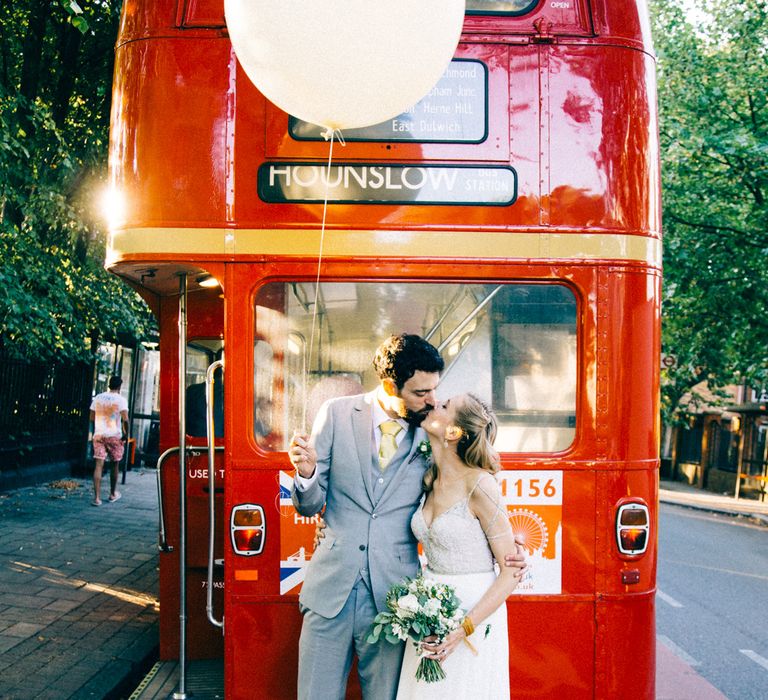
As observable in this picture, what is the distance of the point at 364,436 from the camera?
3172 millimetres

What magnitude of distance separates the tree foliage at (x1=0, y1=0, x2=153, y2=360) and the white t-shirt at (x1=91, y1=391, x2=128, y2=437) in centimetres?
100

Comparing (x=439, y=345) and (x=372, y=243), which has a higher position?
(x=372, y=243)

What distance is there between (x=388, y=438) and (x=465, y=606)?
73 cm

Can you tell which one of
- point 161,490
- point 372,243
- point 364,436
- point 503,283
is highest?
point 372,243

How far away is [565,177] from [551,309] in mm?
596

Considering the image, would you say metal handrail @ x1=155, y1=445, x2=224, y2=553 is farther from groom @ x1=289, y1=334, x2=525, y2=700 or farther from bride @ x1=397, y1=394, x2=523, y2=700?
bride @ x1=397, y1=394, x2=523, y2=700

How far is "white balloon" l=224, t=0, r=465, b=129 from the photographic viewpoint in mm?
2605

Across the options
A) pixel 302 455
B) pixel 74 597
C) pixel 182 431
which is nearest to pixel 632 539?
pixel 302 455

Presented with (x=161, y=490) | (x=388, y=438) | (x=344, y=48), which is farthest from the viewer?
(x=161, y=490)

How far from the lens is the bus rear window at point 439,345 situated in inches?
138

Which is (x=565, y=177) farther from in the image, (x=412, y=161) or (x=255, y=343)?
(x=255, y=343)

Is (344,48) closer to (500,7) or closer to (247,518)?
(500,7)

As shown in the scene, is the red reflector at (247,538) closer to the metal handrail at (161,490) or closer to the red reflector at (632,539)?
the metal handrail at (161,490)

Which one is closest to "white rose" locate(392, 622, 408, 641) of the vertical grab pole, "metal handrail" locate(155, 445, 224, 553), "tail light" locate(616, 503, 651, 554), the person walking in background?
"tail light" locate(616, 503, 651, 554)
